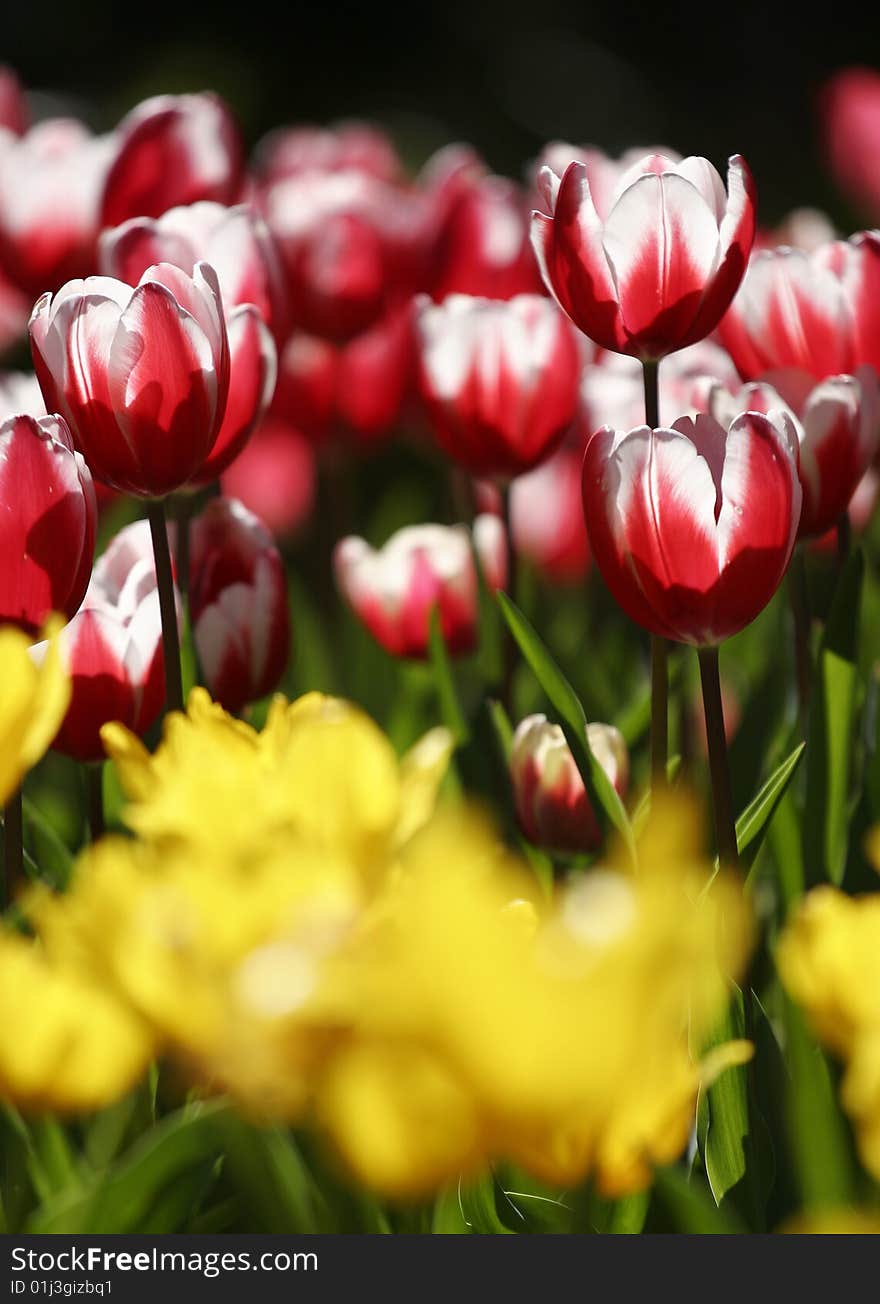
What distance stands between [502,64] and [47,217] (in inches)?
116

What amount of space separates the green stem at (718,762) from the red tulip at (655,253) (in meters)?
0.14

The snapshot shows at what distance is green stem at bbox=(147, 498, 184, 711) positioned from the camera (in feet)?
1.89

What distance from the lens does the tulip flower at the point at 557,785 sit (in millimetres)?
655

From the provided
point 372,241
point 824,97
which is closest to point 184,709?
point 372,241

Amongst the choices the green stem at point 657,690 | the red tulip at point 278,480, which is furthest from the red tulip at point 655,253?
the red tulip at point 278,480

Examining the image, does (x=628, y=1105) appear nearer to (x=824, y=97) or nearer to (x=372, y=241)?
(x=372, y=241)

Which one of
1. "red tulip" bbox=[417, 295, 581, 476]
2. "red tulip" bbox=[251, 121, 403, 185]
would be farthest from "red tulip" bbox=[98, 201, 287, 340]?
"red tulip" bbox=[251, 121, 403, 185]

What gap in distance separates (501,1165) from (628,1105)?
20 centimetres

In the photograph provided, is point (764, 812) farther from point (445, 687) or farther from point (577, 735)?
point (445, 687)

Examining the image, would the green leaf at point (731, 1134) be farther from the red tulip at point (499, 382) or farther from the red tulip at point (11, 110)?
the red tulip at point (11, 110)

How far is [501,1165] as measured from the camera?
528 mm

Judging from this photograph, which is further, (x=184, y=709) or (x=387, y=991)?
(x=184, y=709)

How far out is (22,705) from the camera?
40 centimetres

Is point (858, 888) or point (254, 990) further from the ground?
point (254, 990)
